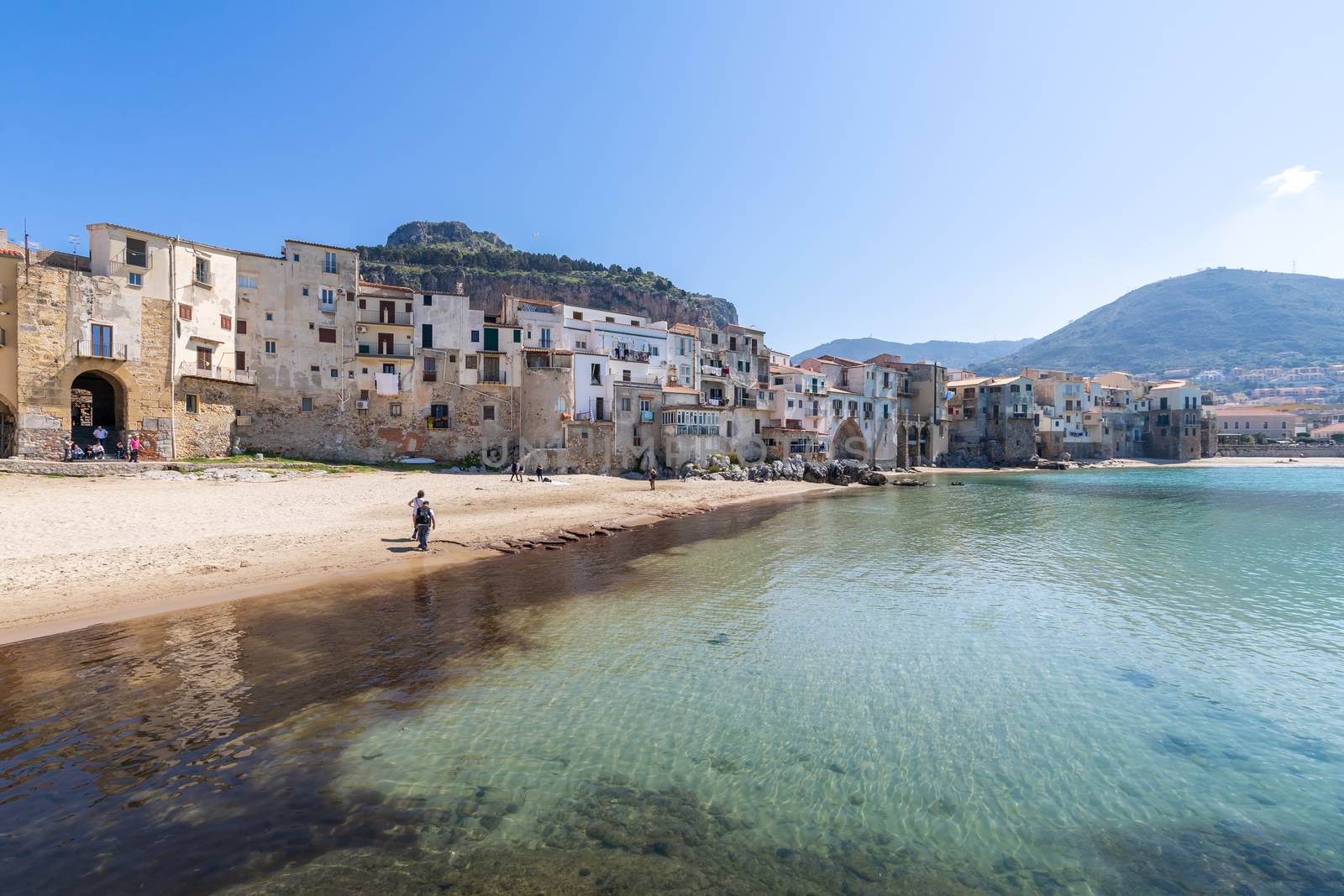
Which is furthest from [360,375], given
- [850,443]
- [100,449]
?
[850,443]

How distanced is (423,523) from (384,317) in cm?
3641

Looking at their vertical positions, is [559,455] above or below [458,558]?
above

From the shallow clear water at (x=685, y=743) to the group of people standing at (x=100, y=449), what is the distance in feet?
99.5

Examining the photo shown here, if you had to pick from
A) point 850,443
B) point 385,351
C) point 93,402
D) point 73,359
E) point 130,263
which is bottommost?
point 850,443

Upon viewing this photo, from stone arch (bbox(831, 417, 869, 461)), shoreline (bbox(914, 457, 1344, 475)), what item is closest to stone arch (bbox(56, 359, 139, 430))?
stone arch (bbox(831, 417, 869, 461))

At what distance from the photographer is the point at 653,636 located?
14.9m

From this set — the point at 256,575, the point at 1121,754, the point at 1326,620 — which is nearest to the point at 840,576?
the point at 1121,754

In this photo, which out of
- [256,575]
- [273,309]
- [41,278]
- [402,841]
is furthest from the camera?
[273,309]

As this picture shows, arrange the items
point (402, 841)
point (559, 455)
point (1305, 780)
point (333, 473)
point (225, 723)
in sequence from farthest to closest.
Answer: point (559, 455) → point (333, 473) → point (225, 723) → point (1305, 780) → point (402, 841)

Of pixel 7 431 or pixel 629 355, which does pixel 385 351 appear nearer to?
→ pixel 629 355

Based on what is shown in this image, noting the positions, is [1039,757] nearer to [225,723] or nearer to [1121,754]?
[1121,754]

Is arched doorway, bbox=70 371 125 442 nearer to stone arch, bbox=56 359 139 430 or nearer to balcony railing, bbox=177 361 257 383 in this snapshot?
stone arch, bbox=56 359 139 430

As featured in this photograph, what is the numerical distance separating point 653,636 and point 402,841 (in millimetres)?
8163

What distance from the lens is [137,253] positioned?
3809 centimetres
